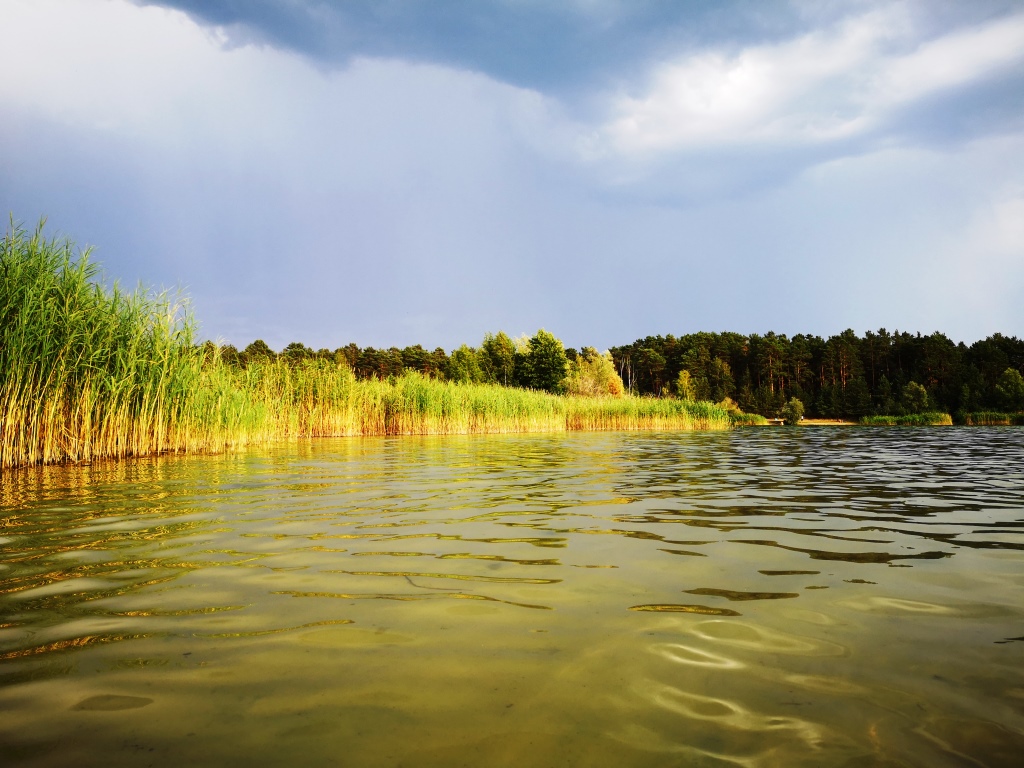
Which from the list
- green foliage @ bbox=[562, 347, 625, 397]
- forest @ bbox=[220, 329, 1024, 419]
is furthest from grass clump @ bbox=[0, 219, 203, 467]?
green foliage @ bbox=[562, 347, 625, 397]

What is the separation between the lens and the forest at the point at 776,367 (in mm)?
44572

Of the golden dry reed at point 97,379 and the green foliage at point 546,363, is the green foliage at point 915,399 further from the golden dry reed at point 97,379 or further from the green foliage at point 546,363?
the golden dry reed at point 97,379

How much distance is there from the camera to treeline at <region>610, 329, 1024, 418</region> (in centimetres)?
4319

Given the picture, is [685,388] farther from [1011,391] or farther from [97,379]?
[97,379]

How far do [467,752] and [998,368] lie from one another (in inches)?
2327

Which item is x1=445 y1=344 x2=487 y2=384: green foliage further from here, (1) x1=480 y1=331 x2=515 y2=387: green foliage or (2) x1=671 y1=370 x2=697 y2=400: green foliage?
(2) x1=671 y1=370 x2=697 y2=400: green foliage

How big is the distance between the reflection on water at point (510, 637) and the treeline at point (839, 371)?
43480mm

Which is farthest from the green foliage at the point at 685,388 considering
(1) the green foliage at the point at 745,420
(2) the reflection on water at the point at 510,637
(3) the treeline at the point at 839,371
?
(2) the reflection on water at the point at 510,637

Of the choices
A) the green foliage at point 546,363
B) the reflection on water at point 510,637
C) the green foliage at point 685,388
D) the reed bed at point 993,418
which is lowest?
the reed bed at point 993,418

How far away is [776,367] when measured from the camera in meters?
56.5

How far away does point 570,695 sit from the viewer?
1484 mm

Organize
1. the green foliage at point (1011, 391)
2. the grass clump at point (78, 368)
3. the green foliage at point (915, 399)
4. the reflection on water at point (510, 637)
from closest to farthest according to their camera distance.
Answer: the reflection on water at point (510, 637) → the grass clump at point (78, 368) → the green foliage at point (1011, 391) → the green foliage at point (915, 399)

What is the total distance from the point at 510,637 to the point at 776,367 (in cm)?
6047

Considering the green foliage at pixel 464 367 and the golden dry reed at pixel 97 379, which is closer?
the golden dry reed at pixel 97 379
